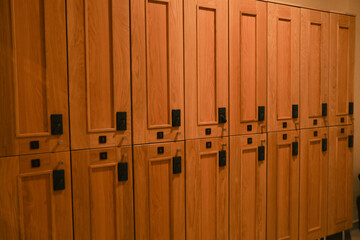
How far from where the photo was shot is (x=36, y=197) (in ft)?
6.13

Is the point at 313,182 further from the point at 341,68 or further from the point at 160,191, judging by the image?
the point at 160,191

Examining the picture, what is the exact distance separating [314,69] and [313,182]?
111 centimetres

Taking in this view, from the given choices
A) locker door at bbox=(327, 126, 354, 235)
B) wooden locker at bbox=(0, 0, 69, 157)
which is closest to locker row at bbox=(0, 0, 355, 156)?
wooden locker at bbox=(0, 0, 69, 157)

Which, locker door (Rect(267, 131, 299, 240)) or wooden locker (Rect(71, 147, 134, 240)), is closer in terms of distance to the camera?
wooden locker (Rect(71, 147, 134, 240))

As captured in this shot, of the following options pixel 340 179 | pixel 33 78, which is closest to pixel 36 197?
pixel 33 78

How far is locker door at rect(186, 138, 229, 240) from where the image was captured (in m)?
2.41

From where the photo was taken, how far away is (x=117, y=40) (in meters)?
2.06

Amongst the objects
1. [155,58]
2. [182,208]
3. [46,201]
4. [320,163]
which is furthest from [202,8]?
[320,163]

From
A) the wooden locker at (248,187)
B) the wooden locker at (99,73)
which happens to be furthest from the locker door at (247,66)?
the wooden locker at (99,73)

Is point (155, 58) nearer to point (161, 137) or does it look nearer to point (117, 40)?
point (117, 40)

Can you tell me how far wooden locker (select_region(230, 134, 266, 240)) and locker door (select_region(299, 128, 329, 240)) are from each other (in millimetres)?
508

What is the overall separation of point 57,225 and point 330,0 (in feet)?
11.8

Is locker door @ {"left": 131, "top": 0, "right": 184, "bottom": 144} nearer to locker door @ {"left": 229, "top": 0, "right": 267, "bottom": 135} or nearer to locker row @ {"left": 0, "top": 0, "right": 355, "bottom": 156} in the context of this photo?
locker row @ {"left": 0, "top": 0, "right": 355, "bottom": 156}

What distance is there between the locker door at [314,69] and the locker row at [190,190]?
159mm
